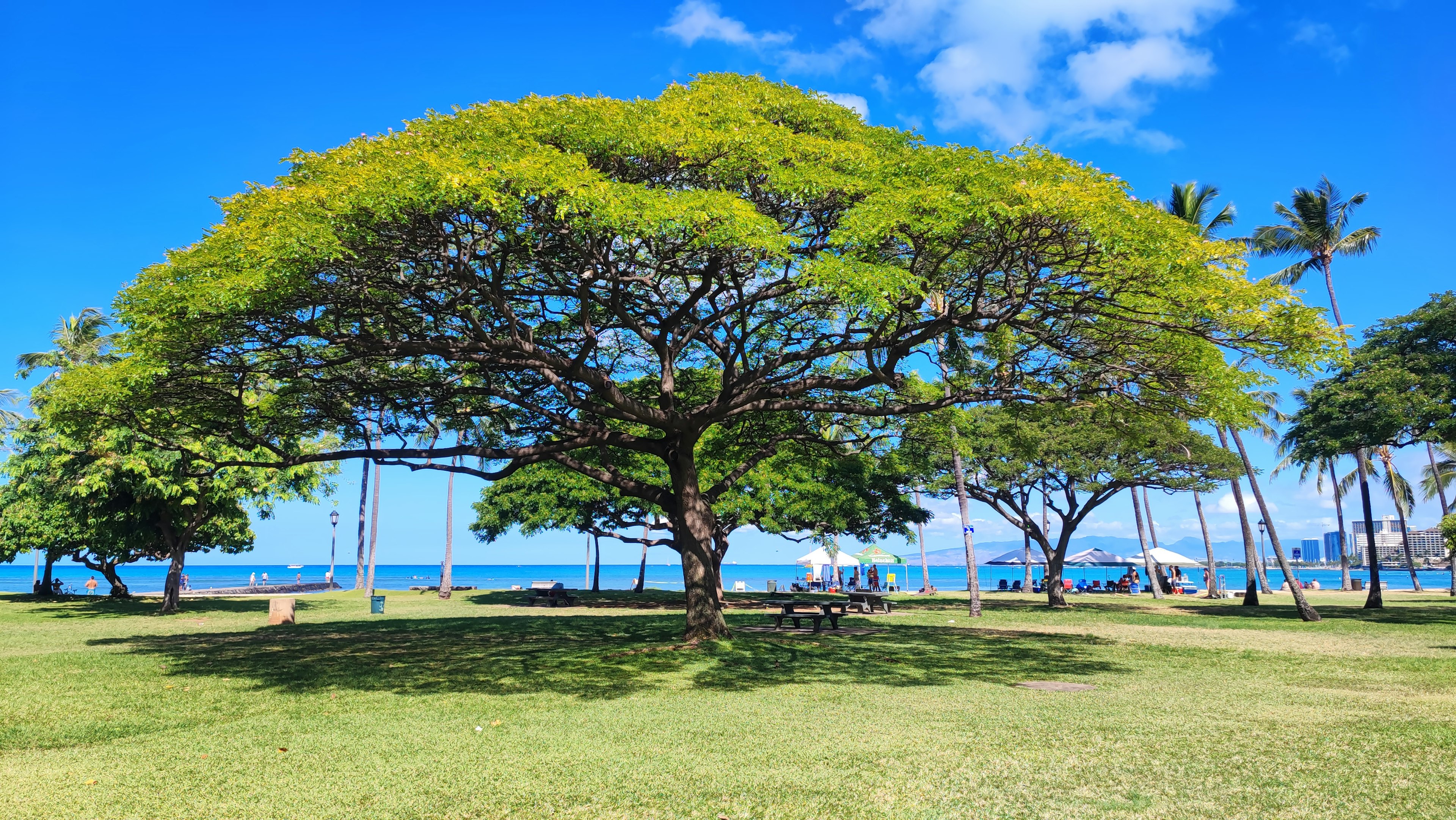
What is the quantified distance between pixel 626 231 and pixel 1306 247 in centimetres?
3194

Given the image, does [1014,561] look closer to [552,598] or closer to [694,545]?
[552,598]

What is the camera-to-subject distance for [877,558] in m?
47.5

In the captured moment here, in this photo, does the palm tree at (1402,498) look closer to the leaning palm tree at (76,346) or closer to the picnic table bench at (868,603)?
the picnic table bench at (868,603)

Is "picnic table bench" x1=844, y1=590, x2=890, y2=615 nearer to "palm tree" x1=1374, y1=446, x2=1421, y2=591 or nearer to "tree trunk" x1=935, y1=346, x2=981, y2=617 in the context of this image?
"tree trunk" x1=935, y1=346, x2=981, y2=617

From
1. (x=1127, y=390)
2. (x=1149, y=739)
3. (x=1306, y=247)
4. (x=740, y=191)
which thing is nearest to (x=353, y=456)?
(x=740, y=191)

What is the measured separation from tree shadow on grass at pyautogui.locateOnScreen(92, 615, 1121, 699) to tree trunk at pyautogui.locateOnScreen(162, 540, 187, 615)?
8838 millimetres

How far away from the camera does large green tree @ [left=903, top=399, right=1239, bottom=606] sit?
99.0 ft

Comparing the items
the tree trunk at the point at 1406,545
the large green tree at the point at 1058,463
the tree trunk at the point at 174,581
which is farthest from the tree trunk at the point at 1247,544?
the tree trunk at the point at 174,581

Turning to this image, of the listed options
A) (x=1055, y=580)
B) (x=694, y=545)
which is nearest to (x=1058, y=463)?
(x=1055, y=580)

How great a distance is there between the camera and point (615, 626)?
22.0 m

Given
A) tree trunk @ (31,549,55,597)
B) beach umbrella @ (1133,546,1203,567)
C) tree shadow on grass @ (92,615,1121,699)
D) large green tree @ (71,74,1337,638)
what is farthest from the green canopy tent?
tree trunk @ (31,549,55,597)

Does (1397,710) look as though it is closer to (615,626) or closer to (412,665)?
(412,665)

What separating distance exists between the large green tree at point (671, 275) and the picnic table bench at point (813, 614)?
320 cm

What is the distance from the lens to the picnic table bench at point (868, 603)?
25.4m
